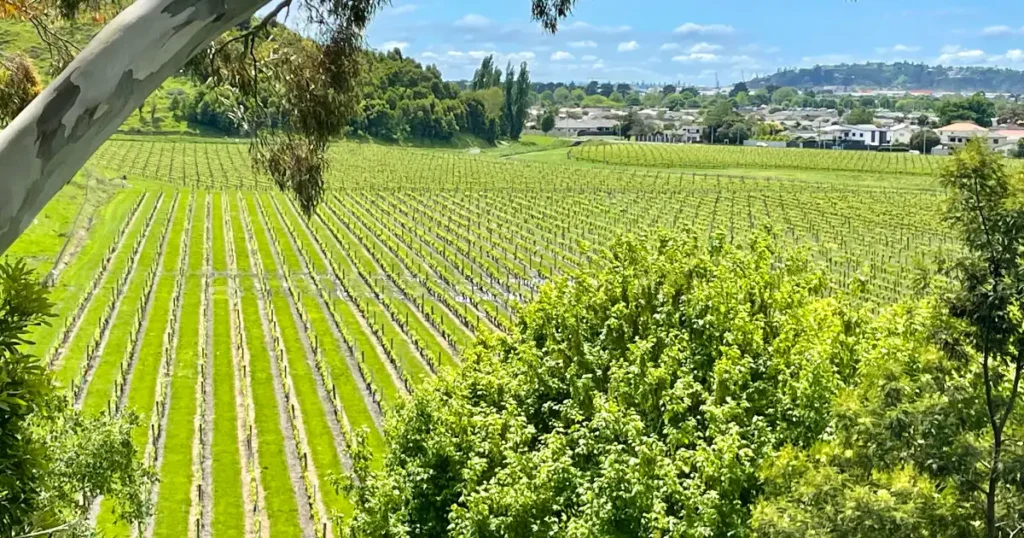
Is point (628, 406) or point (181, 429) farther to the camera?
point (181, 429)

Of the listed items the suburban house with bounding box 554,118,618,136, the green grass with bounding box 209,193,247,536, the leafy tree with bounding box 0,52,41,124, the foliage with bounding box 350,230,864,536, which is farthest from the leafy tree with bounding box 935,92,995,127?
the leafy tree with bounding box 0,52,41,124

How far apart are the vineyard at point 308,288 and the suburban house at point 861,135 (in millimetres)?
67102

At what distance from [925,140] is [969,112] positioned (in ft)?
77.4

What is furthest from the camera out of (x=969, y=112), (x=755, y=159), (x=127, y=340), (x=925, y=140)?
(x=969, y=112)

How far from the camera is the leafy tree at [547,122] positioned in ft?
518

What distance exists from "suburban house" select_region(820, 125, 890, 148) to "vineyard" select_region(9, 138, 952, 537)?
6710 centimetres

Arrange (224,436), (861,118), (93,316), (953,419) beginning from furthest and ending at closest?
1. (861,118)
2. (93,316)
3. (224,436)
4. (953,419)

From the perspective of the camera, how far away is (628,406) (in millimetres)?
12500

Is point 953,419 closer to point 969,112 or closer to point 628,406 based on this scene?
point 628,406

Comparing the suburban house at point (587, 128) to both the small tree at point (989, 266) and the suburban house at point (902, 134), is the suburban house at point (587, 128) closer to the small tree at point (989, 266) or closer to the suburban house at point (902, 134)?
the suburban house at point (902, 134)

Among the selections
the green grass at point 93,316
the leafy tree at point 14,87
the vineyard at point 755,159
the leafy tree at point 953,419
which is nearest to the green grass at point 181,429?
the green grass at point 93,316

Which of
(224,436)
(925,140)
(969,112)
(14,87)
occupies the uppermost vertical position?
(14,87)

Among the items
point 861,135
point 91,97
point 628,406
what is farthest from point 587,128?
point 91,97

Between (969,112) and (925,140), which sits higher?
(969,112)
